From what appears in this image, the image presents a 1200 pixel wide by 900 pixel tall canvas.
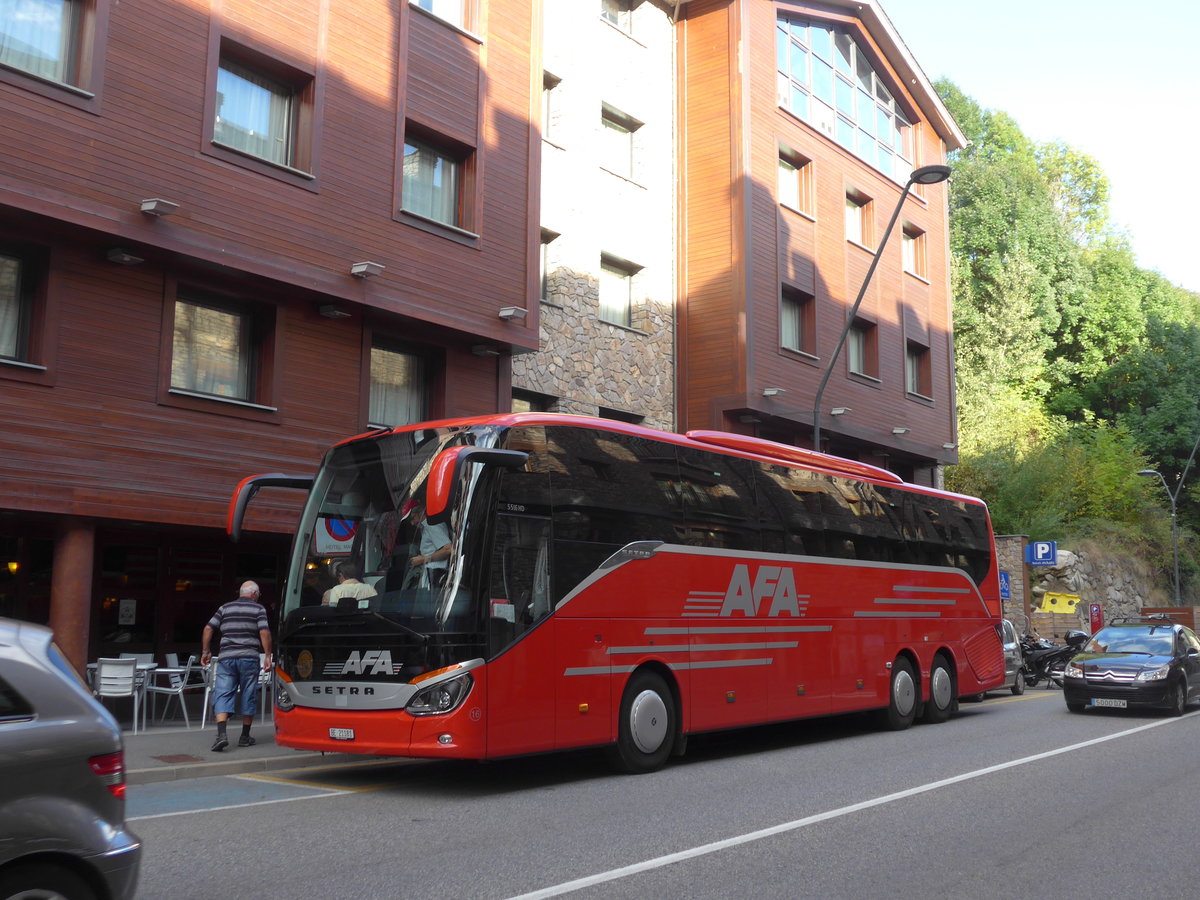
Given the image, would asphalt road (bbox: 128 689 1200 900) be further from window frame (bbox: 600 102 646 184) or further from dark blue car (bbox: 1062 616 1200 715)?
window frame (bbox: 600 102 646 184)

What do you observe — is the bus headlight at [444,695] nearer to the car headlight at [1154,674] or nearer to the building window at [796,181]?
the car headlight at [1154,674]

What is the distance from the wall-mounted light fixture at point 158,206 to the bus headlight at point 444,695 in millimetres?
7673

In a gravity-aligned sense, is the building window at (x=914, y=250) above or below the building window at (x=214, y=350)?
above

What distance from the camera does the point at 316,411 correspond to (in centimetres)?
1689

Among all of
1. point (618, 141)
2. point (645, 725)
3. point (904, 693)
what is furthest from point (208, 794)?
point (618, 141)

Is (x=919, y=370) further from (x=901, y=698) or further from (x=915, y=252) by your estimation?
(x=901, y=698)

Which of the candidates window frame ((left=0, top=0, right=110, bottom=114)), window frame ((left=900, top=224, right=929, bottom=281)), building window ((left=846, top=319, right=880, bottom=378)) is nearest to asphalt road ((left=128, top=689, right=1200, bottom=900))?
window frame ((left=0, top=0, right=110, bottom=114))

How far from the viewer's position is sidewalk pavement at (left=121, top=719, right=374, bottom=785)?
11.0 meters

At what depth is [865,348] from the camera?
30141mm

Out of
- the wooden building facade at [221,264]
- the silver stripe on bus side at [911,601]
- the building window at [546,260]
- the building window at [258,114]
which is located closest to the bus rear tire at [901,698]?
the silver stripe on bus side at [911,601]

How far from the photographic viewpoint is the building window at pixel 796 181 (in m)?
27.6

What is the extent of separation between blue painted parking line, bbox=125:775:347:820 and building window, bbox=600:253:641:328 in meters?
14.8

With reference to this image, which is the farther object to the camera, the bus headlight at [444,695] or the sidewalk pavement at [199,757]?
the sidewalk pavement at [199,757]

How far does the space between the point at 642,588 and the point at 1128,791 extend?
187 inches
